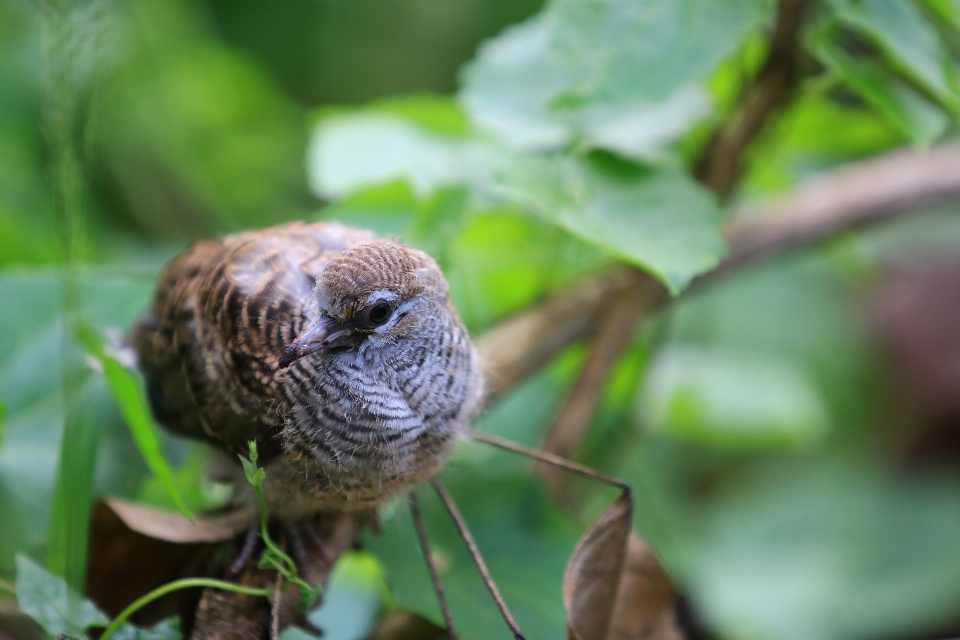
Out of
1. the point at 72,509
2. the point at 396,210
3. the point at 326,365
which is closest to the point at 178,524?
the point at 72,509

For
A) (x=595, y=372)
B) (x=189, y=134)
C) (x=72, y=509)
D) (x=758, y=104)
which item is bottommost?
(x=595, y=372)

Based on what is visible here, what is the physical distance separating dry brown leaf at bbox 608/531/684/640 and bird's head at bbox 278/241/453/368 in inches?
18.1

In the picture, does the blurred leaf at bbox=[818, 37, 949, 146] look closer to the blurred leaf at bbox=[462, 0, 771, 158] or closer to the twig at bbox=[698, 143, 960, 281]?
the blurred leaf at bbox=[462, 0, 771, 158]

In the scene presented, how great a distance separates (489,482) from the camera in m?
1.39

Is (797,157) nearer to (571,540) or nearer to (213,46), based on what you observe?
(571,540)

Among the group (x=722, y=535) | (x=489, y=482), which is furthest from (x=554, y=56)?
(x=722, y=535)

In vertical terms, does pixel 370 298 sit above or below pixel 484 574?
above

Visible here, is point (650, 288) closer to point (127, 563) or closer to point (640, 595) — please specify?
point (640, 595)

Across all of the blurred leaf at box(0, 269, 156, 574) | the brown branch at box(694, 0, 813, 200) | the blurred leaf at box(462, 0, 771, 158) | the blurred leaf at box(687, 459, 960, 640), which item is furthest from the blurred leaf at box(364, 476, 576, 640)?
the blurred leaf at box(687, 459, 960, 640)

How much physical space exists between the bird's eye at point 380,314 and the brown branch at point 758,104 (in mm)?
881

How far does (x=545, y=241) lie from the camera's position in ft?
5.87

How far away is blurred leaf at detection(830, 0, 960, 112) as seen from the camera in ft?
4.34

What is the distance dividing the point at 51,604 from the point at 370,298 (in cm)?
53

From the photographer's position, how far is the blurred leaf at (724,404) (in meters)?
2.07
